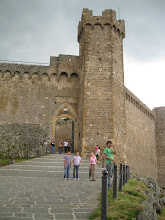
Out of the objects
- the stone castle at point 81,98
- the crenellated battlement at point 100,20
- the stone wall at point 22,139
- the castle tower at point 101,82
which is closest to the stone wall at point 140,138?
the stone castle at point 81,98

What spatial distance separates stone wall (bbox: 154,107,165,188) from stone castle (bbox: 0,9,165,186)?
8312 millimetres

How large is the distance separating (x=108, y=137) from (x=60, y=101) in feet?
18.6

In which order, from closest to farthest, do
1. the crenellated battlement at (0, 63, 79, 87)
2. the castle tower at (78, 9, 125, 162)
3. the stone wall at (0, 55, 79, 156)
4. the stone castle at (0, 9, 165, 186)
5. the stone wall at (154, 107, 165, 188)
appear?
the castle tower at (78, 9, 125, 162) → the stone castle at (0, 9, 165, 186) → the stone wall at (0, 55, 79, 156) → the crenellated battlement at (0, 63, 79, 87) → the stone wall at (154, 107, 165, 188)

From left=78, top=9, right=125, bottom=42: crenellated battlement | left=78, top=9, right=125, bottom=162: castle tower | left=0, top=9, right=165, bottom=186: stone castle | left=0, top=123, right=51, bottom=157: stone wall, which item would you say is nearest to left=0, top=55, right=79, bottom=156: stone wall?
left=0, top=9, right=165, bottom=186: stone castle

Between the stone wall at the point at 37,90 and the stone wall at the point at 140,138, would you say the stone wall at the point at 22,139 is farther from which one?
the stone wall at the point at 140,138

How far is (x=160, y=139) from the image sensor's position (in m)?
29.0

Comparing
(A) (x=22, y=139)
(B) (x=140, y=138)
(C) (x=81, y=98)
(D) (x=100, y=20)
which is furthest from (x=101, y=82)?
(B) (x=140, y=138)

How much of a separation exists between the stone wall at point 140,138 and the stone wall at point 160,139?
1072 millimetres

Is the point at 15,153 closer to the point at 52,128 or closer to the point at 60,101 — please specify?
the point at 52,128

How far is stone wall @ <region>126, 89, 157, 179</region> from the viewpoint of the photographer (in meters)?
19.8

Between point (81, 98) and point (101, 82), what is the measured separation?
1.96 metres

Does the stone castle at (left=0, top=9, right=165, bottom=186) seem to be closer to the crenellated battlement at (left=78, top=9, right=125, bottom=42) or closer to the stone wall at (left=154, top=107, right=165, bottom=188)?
the crenellated battlement at (left=78, top=9, right=125, bottom=42)

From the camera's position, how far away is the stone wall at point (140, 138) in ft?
64.9

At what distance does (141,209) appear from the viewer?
4090mm
